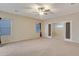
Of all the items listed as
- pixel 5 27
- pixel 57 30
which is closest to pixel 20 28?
pixel 5 27

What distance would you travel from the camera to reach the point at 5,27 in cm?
682

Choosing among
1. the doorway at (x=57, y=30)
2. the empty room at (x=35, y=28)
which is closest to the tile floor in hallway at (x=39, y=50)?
the empty room at (x=35, y=28)

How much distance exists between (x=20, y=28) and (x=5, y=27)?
145 cm

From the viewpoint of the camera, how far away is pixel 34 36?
32.8ft

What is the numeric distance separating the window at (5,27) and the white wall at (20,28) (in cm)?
28

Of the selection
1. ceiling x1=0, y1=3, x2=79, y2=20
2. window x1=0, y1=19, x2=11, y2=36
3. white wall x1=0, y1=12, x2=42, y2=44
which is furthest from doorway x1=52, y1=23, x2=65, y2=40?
window x1=0, y1=19, x2=11, y2=36

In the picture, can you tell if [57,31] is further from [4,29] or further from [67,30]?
[4,29]

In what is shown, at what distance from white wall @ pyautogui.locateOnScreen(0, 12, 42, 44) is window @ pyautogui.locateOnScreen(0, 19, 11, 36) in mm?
277

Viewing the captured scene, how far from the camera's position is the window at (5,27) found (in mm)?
6552

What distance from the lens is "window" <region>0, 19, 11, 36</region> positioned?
6.55 m

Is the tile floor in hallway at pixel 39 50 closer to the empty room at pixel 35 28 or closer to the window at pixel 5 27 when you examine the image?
the empty room at pixel 35 28

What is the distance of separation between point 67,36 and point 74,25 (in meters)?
1.20

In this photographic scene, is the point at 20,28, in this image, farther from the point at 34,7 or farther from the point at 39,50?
the point at 39,50

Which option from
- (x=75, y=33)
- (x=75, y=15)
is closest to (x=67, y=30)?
(x=75, y=33)
